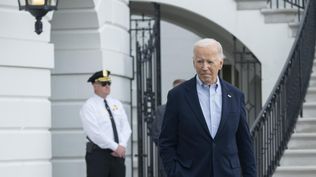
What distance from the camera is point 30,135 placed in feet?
37.8

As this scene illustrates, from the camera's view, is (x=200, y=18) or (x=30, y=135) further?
(x=200, y=18)

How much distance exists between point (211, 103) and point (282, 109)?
645 centimetres

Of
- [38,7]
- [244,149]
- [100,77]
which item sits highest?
[38,7]

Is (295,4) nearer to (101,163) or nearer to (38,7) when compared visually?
(101,163)

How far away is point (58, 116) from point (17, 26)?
2857mm

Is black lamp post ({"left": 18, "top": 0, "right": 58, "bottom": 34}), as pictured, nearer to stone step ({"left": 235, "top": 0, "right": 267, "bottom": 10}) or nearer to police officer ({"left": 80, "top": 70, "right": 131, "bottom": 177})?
police officer ({"left": 80, "top": 70, "right": 131, "bottom": 177})

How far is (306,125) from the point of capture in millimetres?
13859

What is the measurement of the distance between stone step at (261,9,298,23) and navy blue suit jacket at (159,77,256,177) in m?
9.21

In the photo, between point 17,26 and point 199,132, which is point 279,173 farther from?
point 199,132

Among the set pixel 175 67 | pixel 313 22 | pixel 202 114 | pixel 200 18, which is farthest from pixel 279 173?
pixel 175 67

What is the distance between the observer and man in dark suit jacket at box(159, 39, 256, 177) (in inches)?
280

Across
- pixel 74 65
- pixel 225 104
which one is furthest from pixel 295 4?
pixel 225 104

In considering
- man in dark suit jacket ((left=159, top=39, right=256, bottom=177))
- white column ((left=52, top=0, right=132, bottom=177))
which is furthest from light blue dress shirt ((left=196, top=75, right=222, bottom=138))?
white column ((left=52, top=0, right=132, bottom=177))

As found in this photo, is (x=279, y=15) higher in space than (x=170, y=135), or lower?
higher
